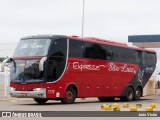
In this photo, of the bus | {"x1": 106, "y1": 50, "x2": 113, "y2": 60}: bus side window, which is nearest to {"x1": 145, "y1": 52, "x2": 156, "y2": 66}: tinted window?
the bus

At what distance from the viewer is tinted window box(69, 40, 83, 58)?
904 inches

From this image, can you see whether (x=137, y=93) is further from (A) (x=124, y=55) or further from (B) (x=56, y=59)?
(B) (x=56, y=59)

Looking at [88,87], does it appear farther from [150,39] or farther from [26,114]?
[150,39]

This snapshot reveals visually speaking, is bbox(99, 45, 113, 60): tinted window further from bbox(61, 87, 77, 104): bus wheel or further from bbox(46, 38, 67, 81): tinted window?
bbox(46, 38, 67, 81): tinted window

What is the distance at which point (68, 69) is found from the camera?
2288 centimetres

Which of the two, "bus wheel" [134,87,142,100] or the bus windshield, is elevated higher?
the bus windshield

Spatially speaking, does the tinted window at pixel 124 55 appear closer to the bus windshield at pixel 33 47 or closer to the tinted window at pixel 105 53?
the tinted window at pixel 105 53

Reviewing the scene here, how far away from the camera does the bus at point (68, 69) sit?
71.9 ft

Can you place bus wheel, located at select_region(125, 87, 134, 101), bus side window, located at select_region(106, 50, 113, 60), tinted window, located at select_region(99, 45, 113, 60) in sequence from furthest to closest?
bus wheel, located at select_region(125, 87, 134, 101)
bus side window, located at select_region(106, 50, 113, 60)
tinted window, located at select_region(99, 45, 113, 60)

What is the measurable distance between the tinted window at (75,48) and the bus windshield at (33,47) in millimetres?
1428

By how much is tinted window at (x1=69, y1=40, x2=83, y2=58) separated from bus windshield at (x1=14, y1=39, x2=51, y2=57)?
1428 millimetres

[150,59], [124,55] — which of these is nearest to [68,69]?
[124,55]

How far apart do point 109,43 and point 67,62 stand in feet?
16.3

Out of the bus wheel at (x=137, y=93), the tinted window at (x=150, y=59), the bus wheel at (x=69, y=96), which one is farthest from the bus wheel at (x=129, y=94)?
the bus wheel at (x=69, y=96)
